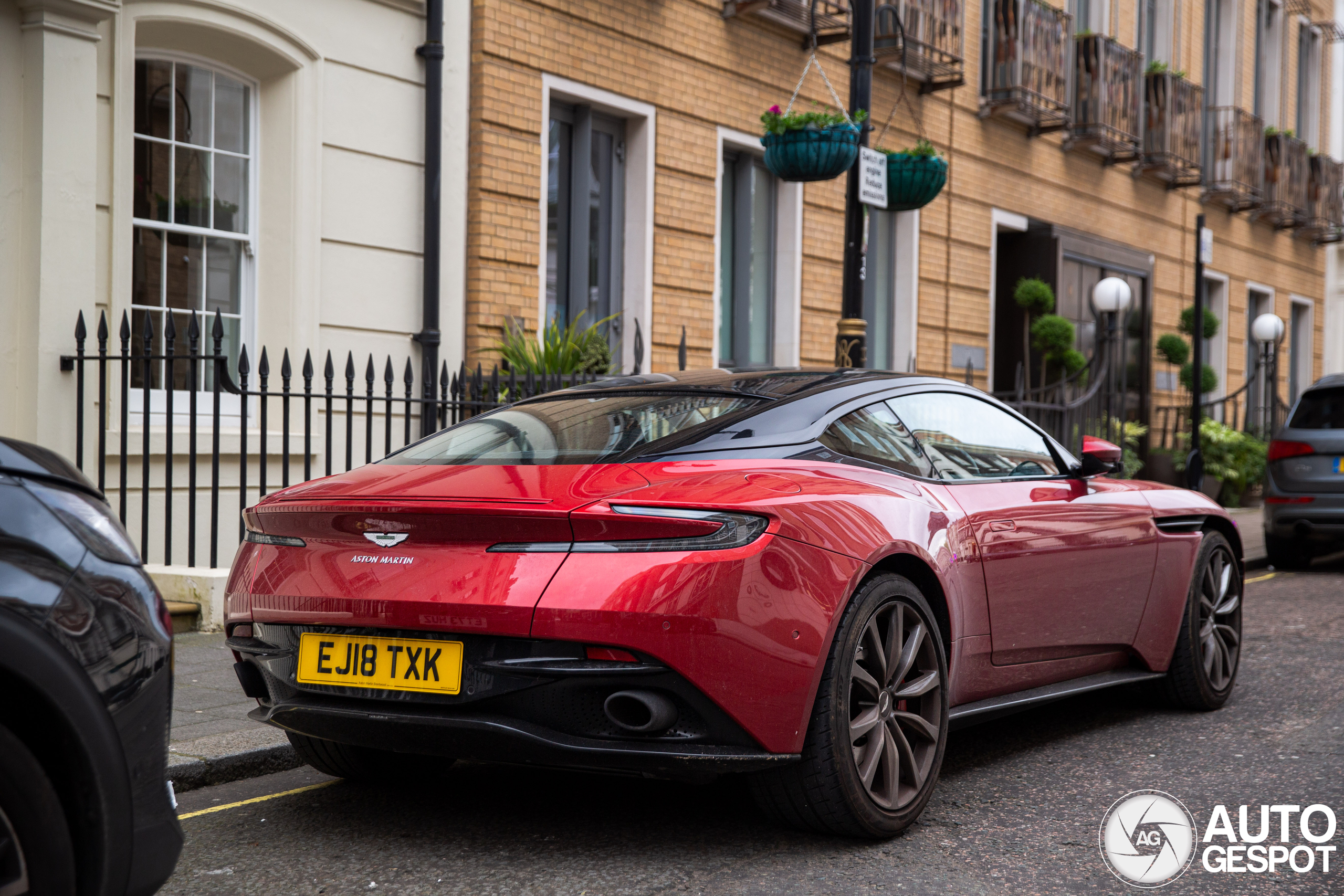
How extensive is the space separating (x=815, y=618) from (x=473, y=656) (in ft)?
2.90

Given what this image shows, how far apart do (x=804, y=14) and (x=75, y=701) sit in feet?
37.3

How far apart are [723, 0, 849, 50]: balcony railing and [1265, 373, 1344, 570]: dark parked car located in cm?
524

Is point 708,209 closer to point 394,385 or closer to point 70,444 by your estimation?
point 394,385

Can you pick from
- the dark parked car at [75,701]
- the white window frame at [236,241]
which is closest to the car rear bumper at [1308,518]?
the white window frame at [236,241]

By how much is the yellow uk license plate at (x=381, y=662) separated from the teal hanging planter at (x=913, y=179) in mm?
6314

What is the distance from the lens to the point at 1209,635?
5957 mm

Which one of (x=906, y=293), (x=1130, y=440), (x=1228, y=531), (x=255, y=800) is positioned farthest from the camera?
(x=1130, y=440)

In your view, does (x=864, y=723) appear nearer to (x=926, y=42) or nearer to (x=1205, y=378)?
(x=926, y=42)

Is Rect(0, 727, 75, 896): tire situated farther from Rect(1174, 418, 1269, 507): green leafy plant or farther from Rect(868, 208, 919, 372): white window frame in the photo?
Rect(1174, 418, 1269, 507): green leafy plant

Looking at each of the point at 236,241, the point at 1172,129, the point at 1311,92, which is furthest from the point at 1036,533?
the point at 1311,92

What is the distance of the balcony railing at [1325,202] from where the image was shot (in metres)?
24.5

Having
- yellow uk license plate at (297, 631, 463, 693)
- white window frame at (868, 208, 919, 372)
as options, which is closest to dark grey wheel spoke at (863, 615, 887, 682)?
yellow uk license plate at (297, 631, 463, 693)

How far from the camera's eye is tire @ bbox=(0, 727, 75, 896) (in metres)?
2.27

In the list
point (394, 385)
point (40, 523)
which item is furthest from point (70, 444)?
point (40, 523)
